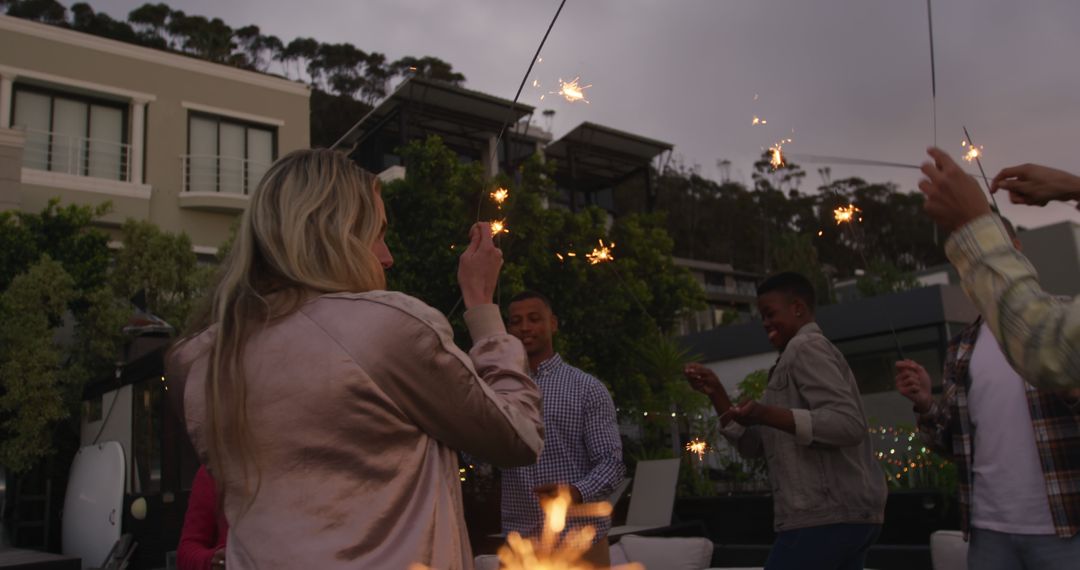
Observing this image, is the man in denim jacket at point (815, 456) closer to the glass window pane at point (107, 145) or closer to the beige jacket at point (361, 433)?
the beige jacket at point (361, 433)

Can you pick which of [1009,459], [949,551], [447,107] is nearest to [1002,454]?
[1009,459]

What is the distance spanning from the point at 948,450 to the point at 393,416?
2.56 m

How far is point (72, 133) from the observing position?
1825 cm

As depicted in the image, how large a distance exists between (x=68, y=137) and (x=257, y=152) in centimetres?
398

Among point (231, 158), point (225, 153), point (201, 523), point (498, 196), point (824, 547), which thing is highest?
Answer: point (225, 153)

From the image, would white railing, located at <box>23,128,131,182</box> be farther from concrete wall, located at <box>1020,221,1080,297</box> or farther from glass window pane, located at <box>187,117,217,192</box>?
concrete wall, located at <box>1020,221,1080,297</box>

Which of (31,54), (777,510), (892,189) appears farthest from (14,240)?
(892,189)

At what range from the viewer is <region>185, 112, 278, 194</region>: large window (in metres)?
19.4

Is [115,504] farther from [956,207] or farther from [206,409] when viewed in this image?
[956,207]

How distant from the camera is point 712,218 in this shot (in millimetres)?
49406

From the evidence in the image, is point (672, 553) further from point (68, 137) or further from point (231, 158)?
point (68, 137)

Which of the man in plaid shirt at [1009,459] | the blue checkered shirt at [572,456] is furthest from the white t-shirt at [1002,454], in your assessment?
the blue checkered shirt at [572,456]

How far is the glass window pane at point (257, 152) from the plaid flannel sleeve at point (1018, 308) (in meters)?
20.0

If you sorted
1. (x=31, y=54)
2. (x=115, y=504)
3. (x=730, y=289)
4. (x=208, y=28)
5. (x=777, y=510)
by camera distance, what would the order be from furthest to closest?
(x=730, y=289), (x=208, y=28), (x=31, y=54), (x=115, y=504), (x=777, y=510)
